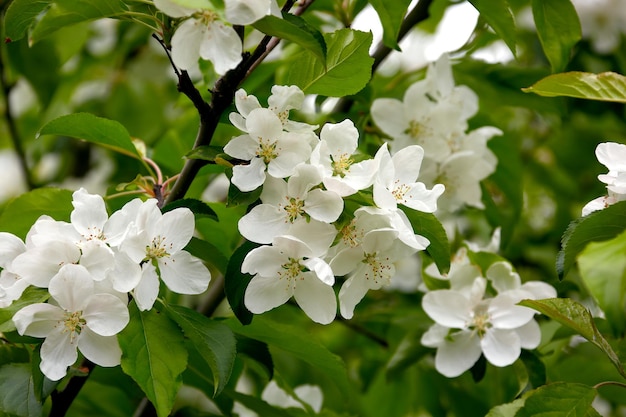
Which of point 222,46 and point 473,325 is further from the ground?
point 222,46

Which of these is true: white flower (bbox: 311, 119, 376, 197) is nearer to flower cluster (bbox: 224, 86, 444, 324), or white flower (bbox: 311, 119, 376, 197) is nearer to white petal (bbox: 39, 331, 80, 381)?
flower cluster (bbox: 224, 86, 444, 324)

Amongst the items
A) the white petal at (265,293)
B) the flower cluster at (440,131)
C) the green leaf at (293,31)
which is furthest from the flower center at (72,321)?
the flower cluster at (440,131)

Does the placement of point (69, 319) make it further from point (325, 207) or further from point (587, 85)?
point (587, 85)

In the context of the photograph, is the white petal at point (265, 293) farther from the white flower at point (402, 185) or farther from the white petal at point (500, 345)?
the white petal at point (500, 345)

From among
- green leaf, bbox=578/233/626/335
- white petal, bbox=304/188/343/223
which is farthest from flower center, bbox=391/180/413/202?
green leaf, bbox=578/233/626/335

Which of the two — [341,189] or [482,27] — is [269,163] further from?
[482,27]

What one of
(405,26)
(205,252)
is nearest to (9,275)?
(205,252)
